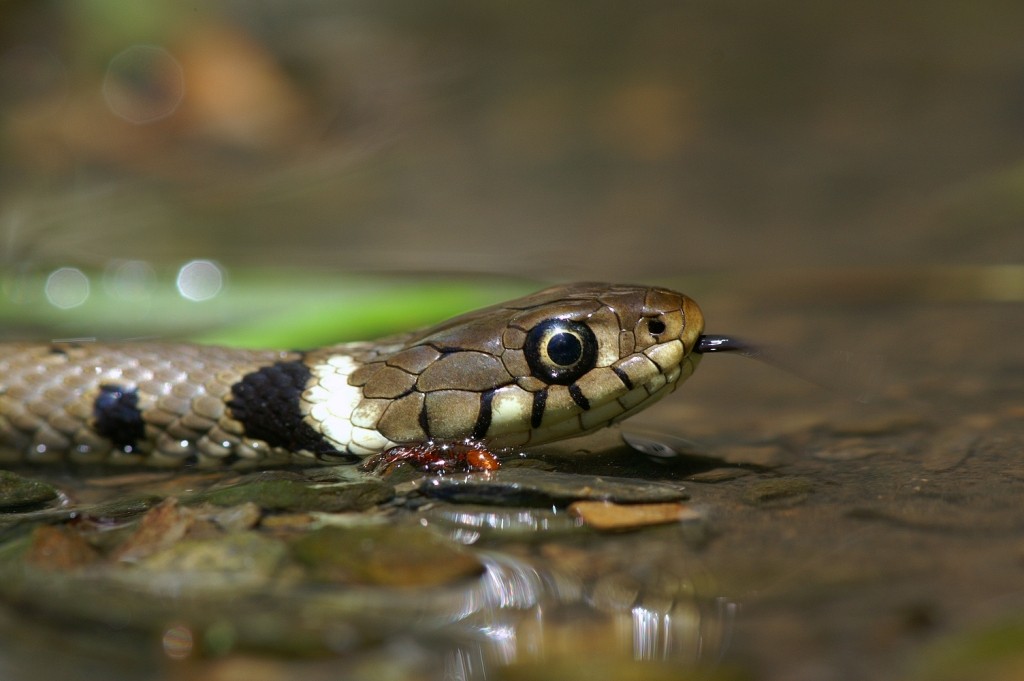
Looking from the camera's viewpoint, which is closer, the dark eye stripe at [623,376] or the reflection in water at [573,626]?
the reflection in water at [573,626]

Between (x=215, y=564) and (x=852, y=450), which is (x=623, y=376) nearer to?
(x=852, y=450)

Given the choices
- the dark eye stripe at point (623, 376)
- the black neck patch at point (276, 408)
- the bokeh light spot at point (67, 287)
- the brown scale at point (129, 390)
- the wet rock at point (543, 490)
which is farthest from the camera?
the bokeh light spot at point (67, 287)

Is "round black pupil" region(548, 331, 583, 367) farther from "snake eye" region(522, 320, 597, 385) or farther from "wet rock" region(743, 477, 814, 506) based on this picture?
"wet rock" region(743, 477, 814, 506)

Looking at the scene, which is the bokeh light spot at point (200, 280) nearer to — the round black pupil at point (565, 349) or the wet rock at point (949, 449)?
the round black pupil at point (565, 349)

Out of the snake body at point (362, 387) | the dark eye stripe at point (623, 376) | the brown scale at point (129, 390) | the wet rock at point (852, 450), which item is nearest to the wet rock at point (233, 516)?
the snake body at point (362, 387)

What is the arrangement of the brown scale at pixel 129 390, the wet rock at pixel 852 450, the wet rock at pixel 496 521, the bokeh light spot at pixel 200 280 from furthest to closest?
the bokeh light spot at pixel 200 280, the brown scale at pixel 129 390, the wet rock at pixel 852 450, the wet rock at pixel 496 521

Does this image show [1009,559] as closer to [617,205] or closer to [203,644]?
[203,644]
